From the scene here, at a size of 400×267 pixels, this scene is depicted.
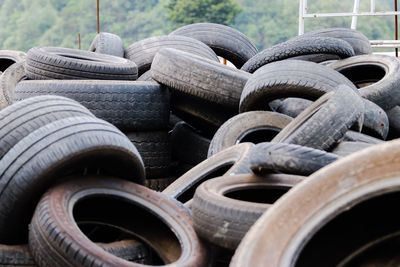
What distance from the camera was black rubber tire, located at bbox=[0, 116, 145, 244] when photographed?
422 cm

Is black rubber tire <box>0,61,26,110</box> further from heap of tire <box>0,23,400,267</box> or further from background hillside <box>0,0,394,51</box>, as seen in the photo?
background hillside <box>0,0,394,51</box>

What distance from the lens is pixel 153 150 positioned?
6785 millimetres

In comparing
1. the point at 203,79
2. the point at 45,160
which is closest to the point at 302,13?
the point at 203,79

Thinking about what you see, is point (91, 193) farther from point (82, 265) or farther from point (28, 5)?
point (28, 5)

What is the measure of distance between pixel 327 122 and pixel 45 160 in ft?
5.67

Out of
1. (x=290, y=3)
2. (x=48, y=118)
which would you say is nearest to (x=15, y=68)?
(x=48, y=118)

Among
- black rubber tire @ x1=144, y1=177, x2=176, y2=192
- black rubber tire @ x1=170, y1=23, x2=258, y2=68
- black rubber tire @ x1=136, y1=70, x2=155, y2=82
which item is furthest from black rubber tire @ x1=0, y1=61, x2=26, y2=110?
black rubber tire @ x1=170, y1=23, x2=258, y2=68

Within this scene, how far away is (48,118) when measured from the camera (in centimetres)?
458

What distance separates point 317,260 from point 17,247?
152 centimetres

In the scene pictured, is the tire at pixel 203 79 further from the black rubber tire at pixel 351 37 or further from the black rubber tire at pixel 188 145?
the black rubber tire at pixel 351 37

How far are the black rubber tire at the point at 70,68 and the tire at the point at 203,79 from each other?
49 centimetres

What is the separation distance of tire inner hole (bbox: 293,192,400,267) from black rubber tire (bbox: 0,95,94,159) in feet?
5.61

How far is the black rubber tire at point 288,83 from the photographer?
6.11 meters

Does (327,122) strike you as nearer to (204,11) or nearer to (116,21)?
(204,11)
